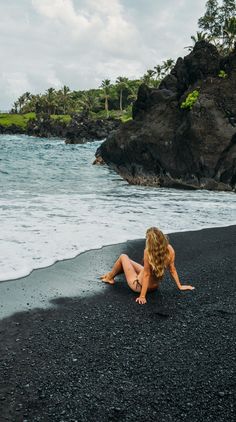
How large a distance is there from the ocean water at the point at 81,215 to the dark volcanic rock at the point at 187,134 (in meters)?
1.74

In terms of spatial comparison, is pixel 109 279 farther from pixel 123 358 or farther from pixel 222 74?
pixel 222 74

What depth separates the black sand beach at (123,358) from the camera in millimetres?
3605

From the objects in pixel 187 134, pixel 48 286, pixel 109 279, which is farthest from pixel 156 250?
pixel 187 134

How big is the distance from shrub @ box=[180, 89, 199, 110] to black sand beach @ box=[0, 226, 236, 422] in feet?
57.6

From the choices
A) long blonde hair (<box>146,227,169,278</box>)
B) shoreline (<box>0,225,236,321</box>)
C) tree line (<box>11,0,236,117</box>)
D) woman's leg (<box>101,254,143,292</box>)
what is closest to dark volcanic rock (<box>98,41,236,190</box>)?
shoreline (<box>0,225,236,321</box>)

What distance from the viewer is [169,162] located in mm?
23438

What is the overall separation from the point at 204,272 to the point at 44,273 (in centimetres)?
318

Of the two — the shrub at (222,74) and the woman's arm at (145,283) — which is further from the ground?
the shrub at (222,74)

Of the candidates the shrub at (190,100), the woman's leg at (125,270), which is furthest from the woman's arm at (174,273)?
the shrub at (190,100)

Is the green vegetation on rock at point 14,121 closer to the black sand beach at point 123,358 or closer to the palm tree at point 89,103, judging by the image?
the palm tree at point 89,103

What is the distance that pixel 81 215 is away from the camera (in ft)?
43.7

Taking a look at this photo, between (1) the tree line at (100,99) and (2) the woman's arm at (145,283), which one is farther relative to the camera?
(1) the tree line at (100,99)

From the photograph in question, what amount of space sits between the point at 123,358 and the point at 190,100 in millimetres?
20633

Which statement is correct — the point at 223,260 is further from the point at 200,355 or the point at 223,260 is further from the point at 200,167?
the point at 200,167
